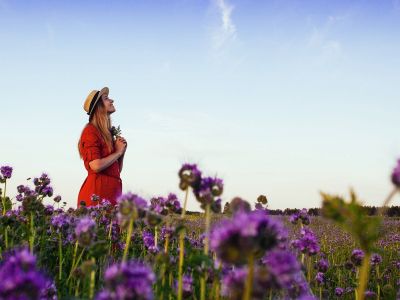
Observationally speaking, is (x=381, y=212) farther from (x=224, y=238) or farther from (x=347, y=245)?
(x=347, y=245)

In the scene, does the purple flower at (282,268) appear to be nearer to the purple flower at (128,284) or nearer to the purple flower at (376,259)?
the purple flower at (128,284)

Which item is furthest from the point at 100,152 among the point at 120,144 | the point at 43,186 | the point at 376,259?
the point at 376,259

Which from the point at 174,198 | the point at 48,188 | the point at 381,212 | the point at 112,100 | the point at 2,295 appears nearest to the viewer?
the point at 2,295

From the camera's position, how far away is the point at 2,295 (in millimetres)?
1338

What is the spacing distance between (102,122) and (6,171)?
11.2ft

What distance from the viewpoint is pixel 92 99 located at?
9789 millimetres

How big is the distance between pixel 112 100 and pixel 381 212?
8623mm

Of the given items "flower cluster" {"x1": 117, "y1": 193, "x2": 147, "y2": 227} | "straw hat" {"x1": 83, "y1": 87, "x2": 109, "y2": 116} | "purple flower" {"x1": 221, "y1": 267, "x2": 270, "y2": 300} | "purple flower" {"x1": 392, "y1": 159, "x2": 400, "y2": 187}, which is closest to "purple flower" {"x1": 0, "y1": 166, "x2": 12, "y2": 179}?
"straw hat" {"x1": 83, "y1": 87, "x2": 109, "y2": 116}

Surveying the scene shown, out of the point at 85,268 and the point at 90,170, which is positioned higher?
the point at 90,170

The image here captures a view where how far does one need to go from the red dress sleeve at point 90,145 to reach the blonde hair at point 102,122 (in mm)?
249

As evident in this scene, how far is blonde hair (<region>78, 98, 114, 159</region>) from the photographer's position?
940cm

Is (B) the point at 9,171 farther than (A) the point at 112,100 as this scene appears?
No

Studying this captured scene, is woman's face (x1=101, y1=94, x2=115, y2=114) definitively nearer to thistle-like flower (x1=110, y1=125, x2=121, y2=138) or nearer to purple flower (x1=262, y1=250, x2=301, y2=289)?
thistle-like flower (x1=110, y1=125, x2=121, y2=138)

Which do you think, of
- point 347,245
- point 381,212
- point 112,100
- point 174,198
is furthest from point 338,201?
point 347,245
